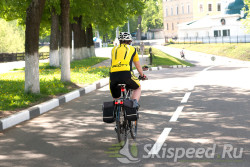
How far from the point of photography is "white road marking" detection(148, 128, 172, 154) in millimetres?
6623

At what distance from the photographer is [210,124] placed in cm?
868

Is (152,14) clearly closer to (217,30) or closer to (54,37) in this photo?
(217,30)

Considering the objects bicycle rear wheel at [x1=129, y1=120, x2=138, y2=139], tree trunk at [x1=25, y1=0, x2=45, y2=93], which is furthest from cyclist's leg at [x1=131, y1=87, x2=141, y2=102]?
tree trunk at [x1=25, y1=0, x2=45, y2=93]

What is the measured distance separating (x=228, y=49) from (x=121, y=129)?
61.0 meters

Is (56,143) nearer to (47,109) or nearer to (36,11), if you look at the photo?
(47,109)

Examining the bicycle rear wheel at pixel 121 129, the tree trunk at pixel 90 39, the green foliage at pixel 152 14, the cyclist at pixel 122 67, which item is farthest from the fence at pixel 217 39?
the bicycle rear wheel at pixel 121 129

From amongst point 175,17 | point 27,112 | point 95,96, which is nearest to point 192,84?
point 95,96

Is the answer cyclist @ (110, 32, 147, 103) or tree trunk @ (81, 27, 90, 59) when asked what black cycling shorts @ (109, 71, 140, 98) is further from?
tree trunk @ (81, 27, 90, 59)

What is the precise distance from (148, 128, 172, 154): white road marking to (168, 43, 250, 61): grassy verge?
50.9m

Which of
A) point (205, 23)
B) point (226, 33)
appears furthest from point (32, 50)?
point (205, 23)

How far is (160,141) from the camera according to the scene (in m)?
7.26

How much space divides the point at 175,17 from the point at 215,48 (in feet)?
148

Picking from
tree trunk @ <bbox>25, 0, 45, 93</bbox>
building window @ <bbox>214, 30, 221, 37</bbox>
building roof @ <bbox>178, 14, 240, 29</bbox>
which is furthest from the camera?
building window @ <bbox>214, 30, 221, 37</bbox>

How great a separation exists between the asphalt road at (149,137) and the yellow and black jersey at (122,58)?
1235 mm
